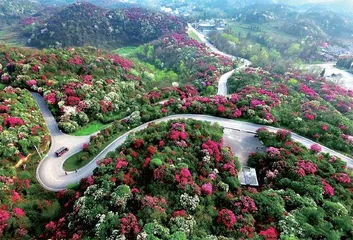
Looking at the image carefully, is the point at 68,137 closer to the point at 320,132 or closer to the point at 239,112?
the point at 239,112

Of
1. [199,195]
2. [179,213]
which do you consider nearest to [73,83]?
[199,195]

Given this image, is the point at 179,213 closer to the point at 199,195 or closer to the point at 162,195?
the point at 162,195

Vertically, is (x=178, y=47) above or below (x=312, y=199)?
below

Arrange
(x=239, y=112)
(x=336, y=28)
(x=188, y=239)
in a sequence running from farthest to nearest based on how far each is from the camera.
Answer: (x=336, y=28) < (x=239, y=112) < (x=188, y=239)

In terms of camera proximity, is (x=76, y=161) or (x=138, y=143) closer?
(x=138, y=143)

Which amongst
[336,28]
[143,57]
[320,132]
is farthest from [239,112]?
[336,28]

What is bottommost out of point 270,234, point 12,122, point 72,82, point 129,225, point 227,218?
point 270,234

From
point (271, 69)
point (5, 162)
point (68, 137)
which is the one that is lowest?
point (271, 69)
